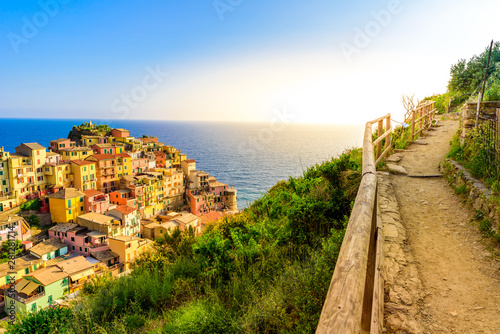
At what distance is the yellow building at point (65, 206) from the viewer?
25328 mm

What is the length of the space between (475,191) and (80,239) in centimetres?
2493

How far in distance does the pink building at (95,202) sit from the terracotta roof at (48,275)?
32.9 ft

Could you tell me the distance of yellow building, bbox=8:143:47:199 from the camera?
86.2 feet

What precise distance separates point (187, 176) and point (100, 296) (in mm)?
34900

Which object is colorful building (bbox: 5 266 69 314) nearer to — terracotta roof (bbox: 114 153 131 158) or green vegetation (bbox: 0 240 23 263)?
green vegetation (bbox: 0 240 23 263)

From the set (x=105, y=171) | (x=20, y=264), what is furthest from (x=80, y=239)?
(x=105, y=171)

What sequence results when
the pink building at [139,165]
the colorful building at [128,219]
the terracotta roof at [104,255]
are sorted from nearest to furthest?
the terracotta roof at [104,255] < the colorful building at [128,219] < the pink building at [139,165]

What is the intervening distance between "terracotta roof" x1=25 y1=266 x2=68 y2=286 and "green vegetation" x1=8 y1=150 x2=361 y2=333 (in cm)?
1342

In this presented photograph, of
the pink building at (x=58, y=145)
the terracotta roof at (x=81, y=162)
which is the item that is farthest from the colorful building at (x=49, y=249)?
the pink building at (x=58, y=145)

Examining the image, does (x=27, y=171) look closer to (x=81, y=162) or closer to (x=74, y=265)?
(x=81, y=162)

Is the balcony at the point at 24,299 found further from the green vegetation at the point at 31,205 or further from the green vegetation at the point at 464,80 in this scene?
the green vegetation at the point at 464,80

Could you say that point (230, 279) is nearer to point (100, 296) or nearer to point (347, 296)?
point (100, 296)

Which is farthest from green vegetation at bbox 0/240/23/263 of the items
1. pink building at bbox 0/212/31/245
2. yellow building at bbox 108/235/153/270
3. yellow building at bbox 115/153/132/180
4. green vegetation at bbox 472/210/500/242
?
green vegetation at bbox 472/210/500/242

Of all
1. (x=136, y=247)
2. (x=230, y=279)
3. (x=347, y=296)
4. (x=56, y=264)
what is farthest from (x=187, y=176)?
(x=347, y=296)
